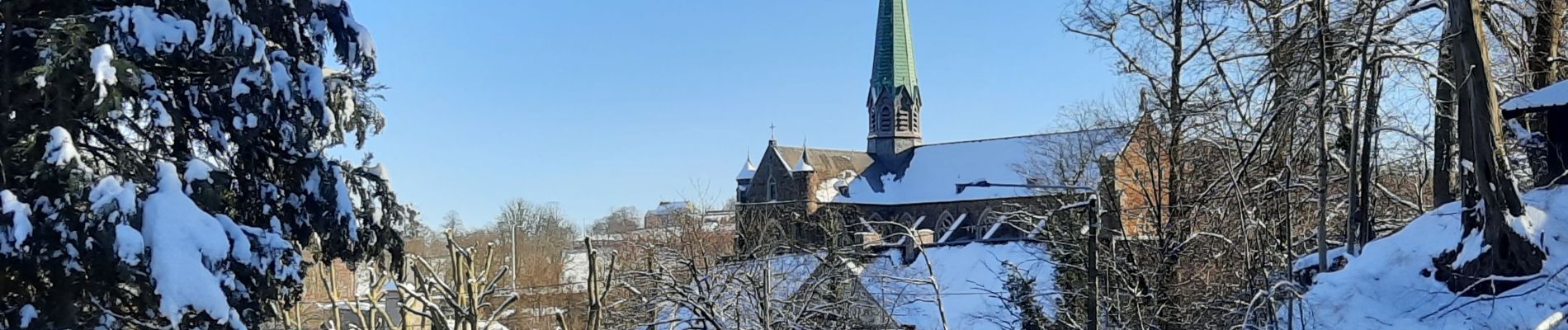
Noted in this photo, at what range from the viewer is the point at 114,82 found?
7.33 m

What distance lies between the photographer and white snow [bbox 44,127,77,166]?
736cm

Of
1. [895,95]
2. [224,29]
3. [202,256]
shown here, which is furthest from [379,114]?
[895,95]

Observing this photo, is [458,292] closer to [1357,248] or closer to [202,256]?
[202,256]

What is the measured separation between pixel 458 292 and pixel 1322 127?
271 inches

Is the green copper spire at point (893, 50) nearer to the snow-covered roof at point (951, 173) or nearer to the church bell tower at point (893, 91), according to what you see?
the church bell tower at point (893, 91)

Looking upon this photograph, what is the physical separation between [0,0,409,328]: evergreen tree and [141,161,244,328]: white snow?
0.03ft

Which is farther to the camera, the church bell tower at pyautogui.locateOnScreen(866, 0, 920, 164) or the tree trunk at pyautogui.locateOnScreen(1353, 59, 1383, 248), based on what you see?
the church bell tower at pyautogui.locateOnScreen(866, 0, 920, 164)

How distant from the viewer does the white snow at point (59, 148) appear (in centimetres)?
736

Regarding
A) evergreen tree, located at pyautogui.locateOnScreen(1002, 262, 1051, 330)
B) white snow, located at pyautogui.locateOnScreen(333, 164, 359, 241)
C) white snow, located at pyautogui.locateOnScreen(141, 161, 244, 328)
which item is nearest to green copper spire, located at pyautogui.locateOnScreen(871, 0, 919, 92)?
evergreen tree, located at pyautogui.locateOnScreen(1002, 262, 1051, 330)

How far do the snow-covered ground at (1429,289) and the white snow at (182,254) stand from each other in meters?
7.19

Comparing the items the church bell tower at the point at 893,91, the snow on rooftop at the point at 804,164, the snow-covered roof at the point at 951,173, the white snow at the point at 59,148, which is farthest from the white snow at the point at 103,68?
the church bell tower at the point at 893,91

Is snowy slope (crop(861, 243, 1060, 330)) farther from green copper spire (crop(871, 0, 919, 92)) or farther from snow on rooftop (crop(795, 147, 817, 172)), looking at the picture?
green copper spire (crop(871, 0, 919, 92))

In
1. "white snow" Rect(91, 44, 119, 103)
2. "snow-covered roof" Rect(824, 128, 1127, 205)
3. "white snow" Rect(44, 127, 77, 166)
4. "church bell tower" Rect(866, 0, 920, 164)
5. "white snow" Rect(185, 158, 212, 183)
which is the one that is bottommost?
"white snow" Rect(185, 158, 212, 183)

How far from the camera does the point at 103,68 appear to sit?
7.18 metres
